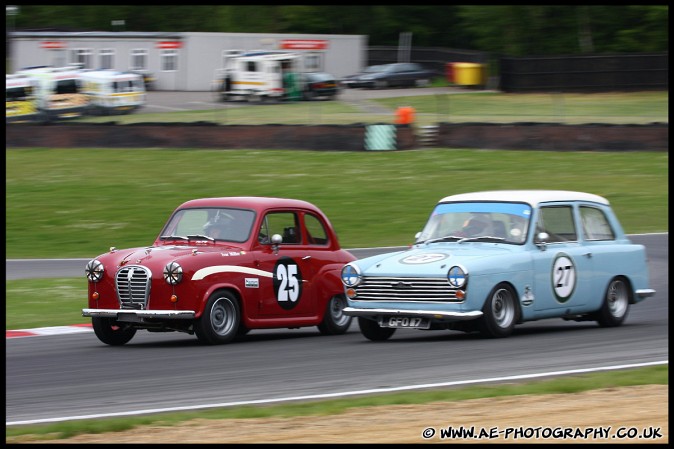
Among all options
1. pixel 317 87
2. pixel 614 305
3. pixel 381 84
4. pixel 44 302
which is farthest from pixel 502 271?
pixel 381 84

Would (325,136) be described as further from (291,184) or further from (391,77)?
(391,77)

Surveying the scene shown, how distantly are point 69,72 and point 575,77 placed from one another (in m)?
23.3

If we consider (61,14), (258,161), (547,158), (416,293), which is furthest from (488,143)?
(61,14)

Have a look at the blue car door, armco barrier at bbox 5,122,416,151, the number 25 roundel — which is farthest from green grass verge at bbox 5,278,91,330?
armco barrier at bbox 5,122,416,151

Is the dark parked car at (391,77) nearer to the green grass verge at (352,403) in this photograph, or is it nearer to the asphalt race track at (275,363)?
the asphalt race track at (275,363)

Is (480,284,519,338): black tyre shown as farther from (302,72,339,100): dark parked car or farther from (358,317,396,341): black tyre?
(302,72,339,100): dark parked car

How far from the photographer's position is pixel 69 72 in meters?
45.2

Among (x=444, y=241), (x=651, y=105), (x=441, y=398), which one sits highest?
(x=651, y=105)

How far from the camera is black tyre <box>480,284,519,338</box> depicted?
11133 millimetres

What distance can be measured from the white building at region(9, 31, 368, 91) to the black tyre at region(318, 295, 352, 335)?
1942 inches

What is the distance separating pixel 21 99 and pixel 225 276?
3273cm

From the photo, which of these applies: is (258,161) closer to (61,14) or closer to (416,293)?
(416,293)

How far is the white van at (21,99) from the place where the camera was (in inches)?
1642

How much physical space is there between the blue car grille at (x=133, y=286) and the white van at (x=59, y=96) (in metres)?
32.2
